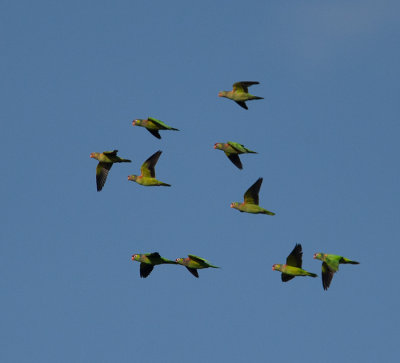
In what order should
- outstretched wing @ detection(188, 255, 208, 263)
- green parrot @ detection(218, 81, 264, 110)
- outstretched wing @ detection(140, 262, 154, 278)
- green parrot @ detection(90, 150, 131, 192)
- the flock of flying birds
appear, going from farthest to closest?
green parrot @ detection(90, 150, 131, 192), outstretched wing @ detection(140, 262, 154, 278), green parrot @ detection(218, 81, 264, 110), outstretched wing @ detection(188, 255, 208, 263), the flock of flying birds

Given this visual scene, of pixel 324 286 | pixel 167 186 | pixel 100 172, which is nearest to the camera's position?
pixel 324 286

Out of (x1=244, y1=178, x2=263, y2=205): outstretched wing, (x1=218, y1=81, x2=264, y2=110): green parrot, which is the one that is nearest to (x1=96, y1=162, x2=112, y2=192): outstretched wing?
(x1=218, y1=81, x2=264, y2=110): green parrot

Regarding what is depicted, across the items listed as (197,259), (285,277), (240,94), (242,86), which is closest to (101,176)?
(197,259)

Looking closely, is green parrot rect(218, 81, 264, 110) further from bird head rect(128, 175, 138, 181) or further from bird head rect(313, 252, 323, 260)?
bird head rect(313, 252, 323, 260)

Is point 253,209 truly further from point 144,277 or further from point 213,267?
point 144,277

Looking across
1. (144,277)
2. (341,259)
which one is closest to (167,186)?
(144,277)

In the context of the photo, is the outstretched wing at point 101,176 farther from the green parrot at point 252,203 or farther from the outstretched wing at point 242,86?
the outstretched wing at point 242,86

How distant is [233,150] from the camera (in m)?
95.8

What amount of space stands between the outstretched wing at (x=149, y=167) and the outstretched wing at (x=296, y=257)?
1484 centimetres

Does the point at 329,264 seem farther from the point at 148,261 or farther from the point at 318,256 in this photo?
the point at 148,261

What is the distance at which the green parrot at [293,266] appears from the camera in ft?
294

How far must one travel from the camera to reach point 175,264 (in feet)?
303

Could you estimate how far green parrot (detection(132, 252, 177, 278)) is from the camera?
94312mm

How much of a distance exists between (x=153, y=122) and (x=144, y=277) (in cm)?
1440
